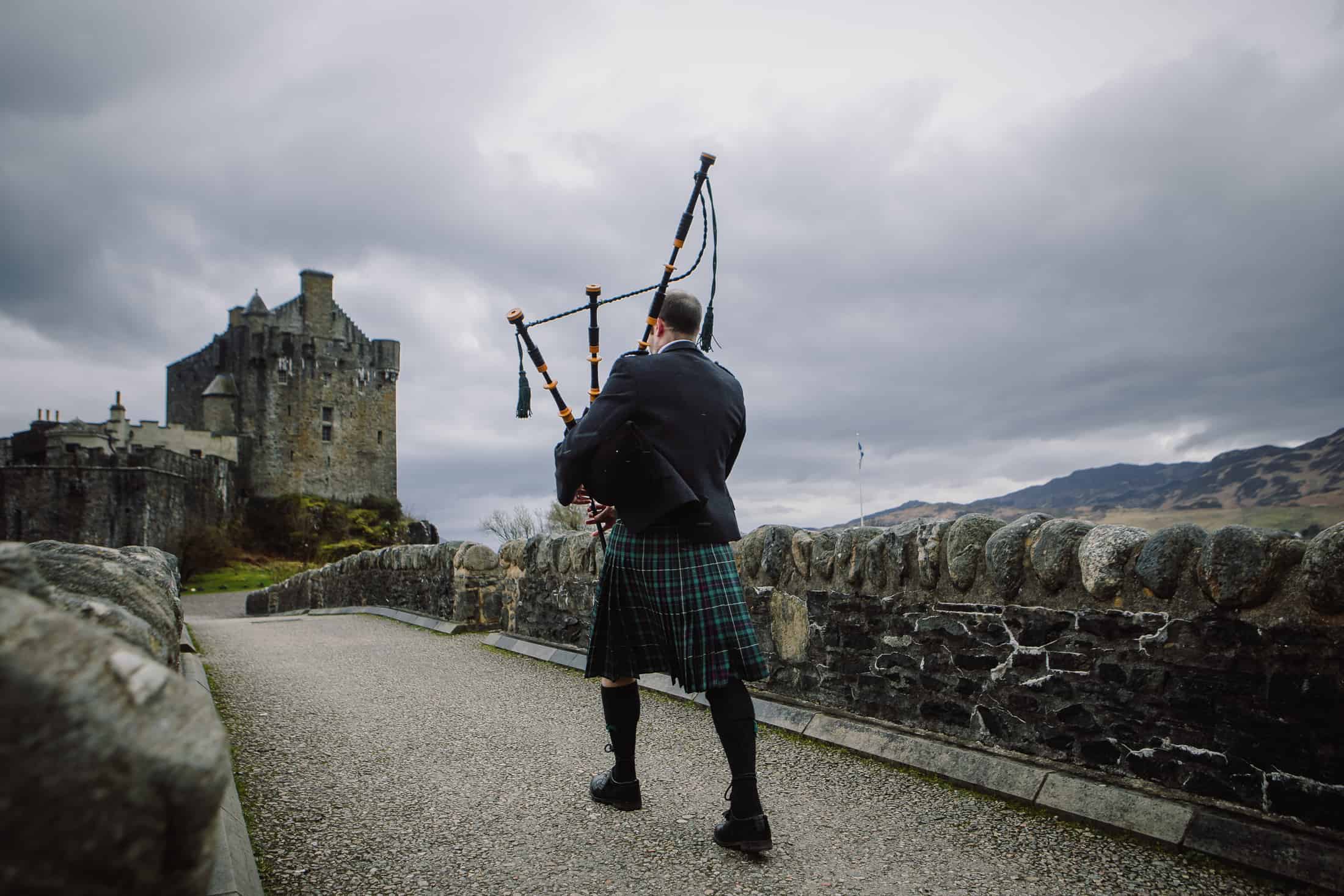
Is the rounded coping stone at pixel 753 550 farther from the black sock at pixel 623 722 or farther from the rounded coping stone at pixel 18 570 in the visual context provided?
the rounded coping stone at pixel 18 570

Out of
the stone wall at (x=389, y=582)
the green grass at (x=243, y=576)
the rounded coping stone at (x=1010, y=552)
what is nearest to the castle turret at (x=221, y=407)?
the green grass at (x=243, y=576)

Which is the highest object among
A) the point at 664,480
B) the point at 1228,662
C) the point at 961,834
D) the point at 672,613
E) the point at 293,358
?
the point at 293,358

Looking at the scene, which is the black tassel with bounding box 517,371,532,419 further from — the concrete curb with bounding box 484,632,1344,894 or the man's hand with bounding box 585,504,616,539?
the concrete curb with bounding box 484,632,1344,894

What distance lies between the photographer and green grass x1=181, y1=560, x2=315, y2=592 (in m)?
32.3

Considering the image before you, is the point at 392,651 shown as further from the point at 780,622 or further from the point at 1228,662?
the point at 1228,662

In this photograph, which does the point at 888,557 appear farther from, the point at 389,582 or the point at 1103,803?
the point at 389,582

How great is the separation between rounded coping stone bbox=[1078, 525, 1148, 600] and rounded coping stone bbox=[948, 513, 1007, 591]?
20.2 inches

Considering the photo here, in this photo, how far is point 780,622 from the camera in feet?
16.1

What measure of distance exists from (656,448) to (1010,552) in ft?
5.55

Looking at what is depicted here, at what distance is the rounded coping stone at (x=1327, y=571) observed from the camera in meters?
2.66

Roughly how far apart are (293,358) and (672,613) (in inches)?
2106

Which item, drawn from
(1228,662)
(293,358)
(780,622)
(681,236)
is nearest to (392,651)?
(780,622)

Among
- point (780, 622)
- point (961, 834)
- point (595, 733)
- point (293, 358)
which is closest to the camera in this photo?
point (961, 834)

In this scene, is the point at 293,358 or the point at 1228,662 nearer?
the point at 1228,662
